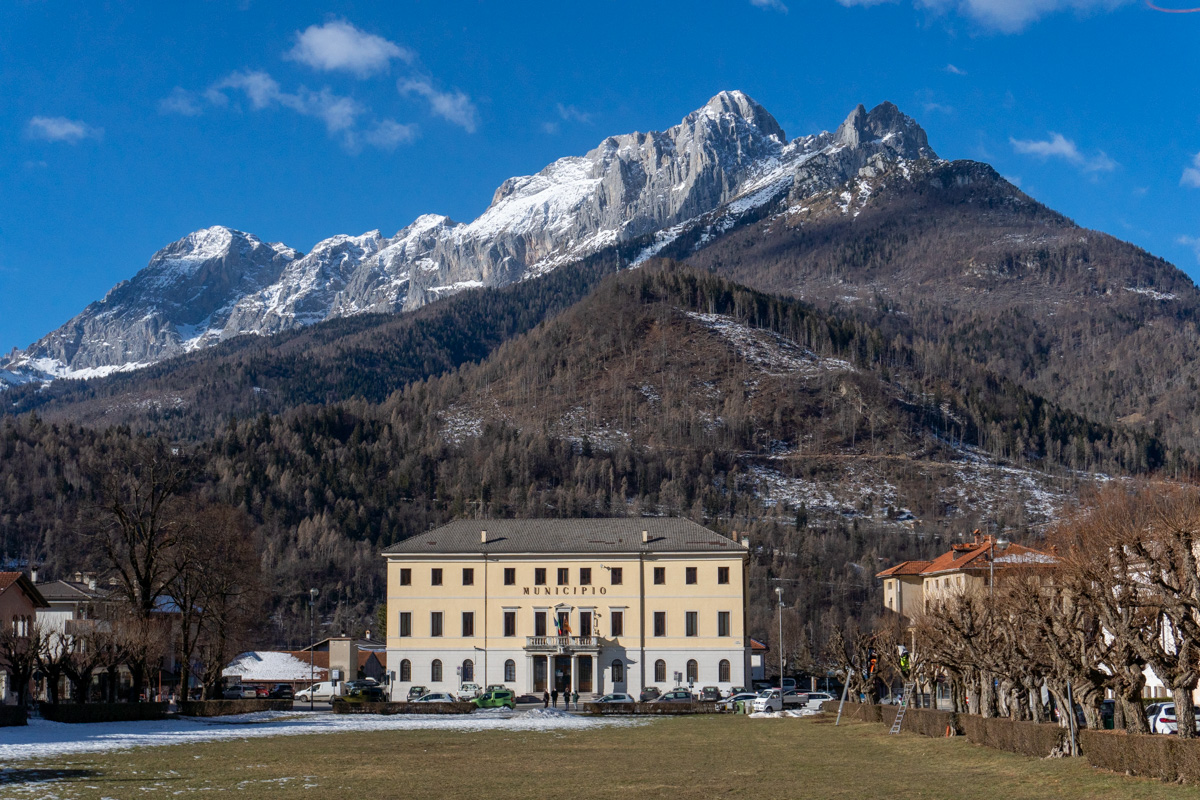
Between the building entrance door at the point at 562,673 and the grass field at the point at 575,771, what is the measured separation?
50904 mm

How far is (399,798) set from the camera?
25.0 meters

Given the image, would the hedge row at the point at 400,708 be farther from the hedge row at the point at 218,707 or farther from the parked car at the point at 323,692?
the parked car at the point at 323,692

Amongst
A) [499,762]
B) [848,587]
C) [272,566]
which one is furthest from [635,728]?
[272,566]

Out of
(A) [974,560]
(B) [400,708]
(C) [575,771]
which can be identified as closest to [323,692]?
(B) [400,708]

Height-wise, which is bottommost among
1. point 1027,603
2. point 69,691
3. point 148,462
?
point 69,691

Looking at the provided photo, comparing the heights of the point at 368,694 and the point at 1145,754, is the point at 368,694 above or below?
below

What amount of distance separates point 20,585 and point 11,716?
31.7 m

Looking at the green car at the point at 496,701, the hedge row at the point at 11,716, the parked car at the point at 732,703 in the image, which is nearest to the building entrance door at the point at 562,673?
the green car at the point at 496,701

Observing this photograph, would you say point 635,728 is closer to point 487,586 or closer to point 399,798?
point 399,798

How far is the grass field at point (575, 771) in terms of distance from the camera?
25.8m

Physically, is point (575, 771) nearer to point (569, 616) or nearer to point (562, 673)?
point (569, 616)

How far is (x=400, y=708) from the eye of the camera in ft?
233

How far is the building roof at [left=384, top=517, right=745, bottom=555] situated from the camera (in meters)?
97.6

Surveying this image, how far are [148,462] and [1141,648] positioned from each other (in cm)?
5164
